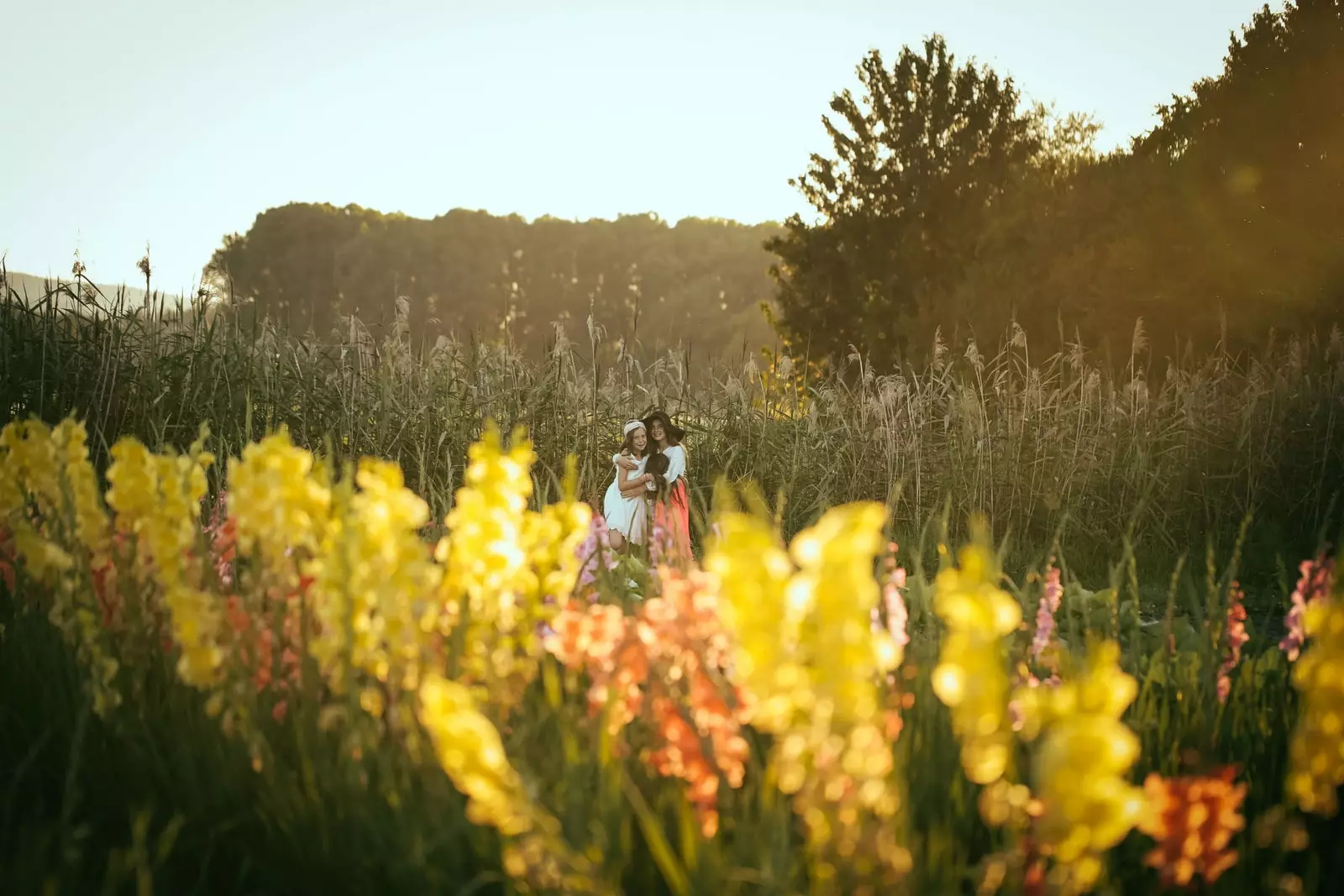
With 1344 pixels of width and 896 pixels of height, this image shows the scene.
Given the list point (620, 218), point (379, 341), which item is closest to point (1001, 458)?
point (379, 341)

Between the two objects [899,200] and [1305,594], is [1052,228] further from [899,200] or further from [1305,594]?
[1305,594]

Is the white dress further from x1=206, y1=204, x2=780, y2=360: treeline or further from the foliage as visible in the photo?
x1=206, y1=204, x2=780, y2=360: treeline

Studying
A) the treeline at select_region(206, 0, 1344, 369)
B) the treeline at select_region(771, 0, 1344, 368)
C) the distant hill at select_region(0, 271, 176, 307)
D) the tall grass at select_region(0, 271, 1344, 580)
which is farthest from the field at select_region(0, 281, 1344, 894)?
the treeline at select_region(771, 0, 1344, 368)

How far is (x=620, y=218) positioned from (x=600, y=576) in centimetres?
6569

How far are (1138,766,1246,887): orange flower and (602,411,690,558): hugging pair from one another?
4724mm

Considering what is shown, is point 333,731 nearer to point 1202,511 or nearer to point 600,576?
point 600,576

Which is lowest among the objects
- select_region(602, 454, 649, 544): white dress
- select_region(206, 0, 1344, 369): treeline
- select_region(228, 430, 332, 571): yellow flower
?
select_region(602, 454, 649, 544): white dress

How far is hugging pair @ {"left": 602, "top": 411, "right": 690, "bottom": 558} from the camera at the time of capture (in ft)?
19.9

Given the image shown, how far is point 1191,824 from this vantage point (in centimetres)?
118

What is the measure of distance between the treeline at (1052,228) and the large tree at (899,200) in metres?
0.03

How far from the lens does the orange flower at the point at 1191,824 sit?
1.18m

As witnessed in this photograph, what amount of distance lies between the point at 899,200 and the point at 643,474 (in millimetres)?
13404

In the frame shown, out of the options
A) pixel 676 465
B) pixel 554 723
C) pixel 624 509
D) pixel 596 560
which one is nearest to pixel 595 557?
pixel 596 560

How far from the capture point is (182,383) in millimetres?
5219
